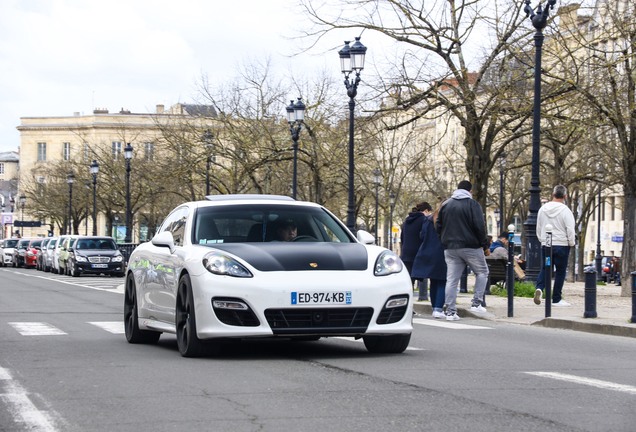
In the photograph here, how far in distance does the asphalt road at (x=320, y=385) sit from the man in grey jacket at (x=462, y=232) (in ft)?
12.1

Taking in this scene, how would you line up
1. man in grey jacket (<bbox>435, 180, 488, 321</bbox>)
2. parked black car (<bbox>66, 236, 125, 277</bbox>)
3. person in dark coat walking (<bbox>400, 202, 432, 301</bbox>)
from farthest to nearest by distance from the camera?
1. parked black car (<bbox>66, 236, 125, 277</bbox>)
2. person in dark coat walking (<bbox>400, 202, 432, 301</bbox>)
3. man in grey jacket (<bbox>435, 180, 488, 321</bbox>)

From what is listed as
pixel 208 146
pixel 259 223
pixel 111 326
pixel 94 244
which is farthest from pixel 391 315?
pixel 208 146

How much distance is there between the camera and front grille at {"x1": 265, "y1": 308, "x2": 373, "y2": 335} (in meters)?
11.6

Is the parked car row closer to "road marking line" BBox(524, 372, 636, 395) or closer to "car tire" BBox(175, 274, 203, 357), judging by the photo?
"car tire" BBox(175, 274, 203, 357)

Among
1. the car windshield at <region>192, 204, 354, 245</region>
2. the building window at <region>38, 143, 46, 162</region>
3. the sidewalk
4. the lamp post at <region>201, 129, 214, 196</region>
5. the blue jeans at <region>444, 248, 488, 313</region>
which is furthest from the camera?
the building window at <region>38, 143, 46, 162</region>

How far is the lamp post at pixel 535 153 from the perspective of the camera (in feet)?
72.1

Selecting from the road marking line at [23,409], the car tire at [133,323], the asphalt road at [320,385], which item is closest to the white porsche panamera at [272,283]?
the asphalt road at [320,385]

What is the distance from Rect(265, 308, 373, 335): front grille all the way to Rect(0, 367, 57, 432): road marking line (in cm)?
245

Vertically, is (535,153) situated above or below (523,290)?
above

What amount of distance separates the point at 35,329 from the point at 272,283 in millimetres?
6056

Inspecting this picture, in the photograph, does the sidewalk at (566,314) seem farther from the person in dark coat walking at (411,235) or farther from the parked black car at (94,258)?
the parked black car at (94,258)

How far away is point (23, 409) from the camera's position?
27.6ft

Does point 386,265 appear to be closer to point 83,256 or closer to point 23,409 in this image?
point 23,409

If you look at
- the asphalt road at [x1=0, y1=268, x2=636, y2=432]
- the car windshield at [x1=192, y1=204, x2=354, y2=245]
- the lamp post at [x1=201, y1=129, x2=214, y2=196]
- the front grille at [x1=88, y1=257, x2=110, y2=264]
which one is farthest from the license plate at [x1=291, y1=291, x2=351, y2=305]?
the lamp post at [x1=201, y1=129, x2=214, y2=196]
